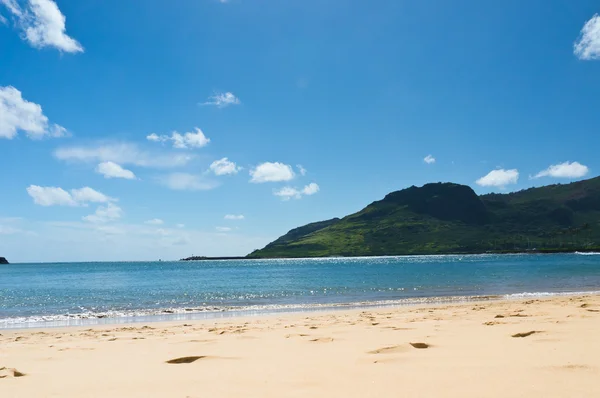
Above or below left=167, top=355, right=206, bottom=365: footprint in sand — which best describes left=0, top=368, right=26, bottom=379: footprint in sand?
above

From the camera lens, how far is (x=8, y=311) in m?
30.4

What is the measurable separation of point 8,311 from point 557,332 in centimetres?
3428

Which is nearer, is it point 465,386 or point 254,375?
point 465,386

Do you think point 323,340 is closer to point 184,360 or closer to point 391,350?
point 391,350

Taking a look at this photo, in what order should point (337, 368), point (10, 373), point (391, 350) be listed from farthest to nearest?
point (391, 350), point (10, 373), point (337, 368)

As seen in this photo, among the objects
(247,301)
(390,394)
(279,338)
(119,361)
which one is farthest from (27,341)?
(247,301)

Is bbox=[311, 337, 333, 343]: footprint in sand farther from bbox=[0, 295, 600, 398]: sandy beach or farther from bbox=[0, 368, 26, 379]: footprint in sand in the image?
bbox=[0, 368, 26, 379]: footprint in sand

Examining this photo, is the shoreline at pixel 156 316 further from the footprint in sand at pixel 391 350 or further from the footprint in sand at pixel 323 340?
the footprint in sand at pixel 391 350

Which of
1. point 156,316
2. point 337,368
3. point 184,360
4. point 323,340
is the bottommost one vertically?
point 156,316

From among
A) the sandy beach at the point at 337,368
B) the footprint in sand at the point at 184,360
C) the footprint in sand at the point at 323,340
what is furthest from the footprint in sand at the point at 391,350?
the footprint in sand at the point at 184,360

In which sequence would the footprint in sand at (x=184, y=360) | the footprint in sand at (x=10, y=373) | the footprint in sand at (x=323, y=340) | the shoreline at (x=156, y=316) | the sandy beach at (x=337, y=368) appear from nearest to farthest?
the sandy beach at (x=337, y=368), the footprint in sand at (x=10, y=373), the footprint in sand at (x=184, y=360), the footprint in sand at (x=323, y=340), the shoreline at (x=156, y=316)

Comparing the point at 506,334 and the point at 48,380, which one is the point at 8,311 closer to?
the point at 48,380

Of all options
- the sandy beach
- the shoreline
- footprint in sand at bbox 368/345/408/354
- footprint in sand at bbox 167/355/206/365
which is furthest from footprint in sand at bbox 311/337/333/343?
the shoreline

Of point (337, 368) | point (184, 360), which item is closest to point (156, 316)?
point (184, 360)
